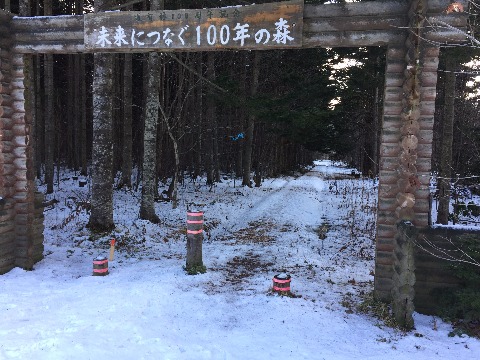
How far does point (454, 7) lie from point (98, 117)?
8958 millimetres

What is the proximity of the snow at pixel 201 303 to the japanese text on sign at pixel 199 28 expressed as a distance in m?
4.50

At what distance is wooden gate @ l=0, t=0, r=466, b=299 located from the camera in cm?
591

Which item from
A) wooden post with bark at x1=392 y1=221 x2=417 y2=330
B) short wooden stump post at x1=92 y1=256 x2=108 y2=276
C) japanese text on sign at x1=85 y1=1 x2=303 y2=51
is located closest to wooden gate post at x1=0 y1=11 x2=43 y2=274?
short wooden stump post at x1=92 y1=256 x2=108 y2=276

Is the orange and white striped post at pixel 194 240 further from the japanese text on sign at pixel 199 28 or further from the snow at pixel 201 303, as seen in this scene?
the japanese text on sign at pixel 199 28

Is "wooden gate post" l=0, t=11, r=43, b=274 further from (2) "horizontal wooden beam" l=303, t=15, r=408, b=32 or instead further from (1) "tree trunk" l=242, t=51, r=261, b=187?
(1) "tree trunk" l=242, t=51, r=261, b=187

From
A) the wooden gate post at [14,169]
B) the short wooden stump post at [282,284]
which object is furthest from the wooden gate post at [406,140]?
the wooden gate post at [14,169]

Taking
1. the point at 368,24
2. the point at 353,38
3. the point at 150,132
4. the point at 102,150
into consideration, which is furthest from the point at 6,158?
the point at 368,24

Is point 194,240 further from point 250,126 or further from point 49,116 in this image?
point 250,126

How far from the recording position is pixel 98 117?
10695 mm

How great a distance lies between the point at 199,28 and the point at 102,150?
18.0 ft

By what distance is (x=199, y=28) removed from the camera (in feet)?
22.2

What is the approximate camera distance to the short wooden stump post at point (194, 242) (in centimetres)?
768

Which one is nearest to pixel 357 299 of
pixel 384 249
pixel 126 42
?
pixel 384 249

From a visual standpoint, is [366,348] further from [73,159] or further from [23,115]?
[73,159]
